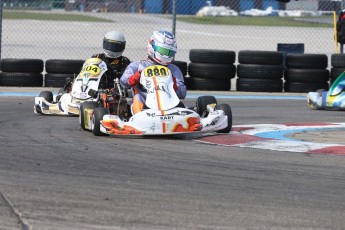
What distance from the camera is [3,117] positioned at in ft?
37.1

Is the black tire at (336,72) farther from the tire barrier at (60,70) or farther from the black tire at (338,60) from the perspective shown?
the tire barrier at (60,70)

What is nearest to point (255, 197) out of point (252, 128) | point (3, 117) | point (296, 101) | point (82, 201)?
point (82, 201)

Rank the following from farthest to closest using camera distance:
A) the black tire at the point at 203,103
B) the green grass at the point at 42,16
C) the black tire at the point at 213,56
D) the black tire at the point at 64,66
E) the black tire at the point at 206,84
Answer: the green grass at the point at 42,16, the black tire at the point at 206,84, the black tire at the point at 213,56, the black tire at the point at 64,66, the black tire at the point at 203,103

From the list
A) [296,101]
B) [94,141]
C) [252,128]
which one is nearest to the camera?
[94,141]

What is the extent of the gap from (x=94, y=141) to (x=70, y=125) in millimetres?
1611

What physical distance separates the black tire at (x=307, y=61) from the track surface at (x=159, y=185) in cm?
671

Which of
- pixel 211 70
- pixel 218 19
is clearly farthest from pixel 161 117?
pixel 218 19

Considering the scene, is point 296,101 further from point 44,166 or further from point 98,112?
point 44,166

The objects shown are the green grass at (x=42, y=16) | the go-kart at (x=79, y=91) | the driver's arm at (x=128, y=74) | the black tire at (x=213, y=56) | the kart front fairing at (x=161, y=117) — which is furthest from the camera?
the green grass at (x=42, y=16)

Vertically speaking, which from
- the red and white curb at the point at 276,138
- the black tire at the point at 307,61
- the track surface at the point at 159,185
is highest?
the black tire at the point at 307,61

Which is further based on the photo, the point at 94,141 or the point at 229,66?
the point at 229,66

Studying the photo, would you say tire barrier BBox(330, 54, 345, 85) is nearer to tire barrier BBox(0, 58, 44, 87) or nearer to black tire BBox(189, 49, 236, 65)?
black tire BBox(189, 49, 236, 65)

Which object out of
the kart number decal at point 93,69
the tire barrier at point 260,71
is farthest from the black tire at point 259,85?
the kart number decal at point 93,69

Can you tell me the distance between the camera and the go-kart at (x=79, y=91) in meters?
11.3
